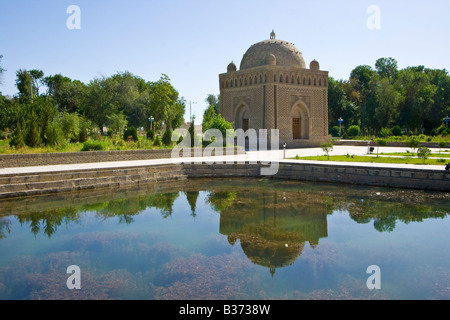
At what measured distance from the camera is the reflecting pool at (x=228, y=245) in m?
4.45

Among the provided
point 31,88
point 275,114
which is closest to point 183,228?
point 275,114

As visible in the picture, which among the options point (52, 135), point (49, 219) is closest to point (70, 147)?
point (52, 135)

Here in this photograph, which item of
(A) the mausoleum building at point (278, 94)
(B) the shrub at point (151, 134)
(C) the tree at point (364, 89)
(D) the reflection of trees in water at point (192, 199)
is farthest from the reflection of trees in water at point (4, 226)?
(C) the tree at point (364, 89)

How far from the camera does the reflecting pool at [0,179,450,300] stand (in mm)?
4453

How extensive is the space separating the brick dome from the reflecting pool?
15549 mm

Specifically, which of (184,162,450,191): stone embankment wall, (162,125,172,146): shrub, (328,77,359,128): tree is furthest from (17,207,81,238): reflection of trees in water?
(328,77,359,128): tree

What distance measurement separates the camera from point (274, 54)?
23.9m

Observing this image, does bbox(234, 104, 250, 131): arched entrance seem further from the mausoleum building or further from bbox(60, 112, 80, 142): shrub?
bbox(60, 112, 80, 142): shrub

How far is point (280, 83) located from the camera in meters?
23.3

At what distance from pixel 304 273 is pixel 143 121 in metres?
32.3

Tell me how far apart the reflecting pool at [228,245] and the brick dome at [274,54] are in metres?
15.5

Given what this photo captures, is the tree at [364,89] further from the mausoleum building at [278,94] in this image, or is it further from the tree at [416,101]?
the mausoleum building at [278,94]

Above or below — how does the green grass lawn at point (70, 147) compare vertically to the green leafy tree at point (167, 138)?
below
